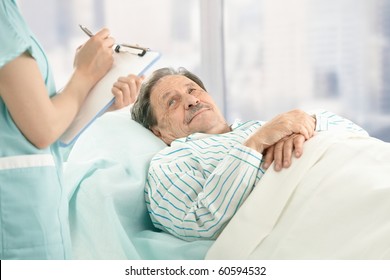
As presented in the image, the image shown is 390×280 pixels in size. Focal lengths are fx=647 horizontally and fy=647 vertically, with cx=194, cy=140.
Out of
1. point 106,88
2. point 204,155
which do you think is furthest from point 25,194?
point 204,155

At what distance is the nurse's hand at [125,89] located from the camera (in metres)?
1.47

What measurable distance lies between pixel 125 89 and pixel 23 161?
32cm

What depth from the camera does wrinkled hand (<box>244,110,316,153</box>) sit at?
1.57 meters

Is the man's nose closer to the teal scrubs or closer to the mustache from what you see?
the mustache

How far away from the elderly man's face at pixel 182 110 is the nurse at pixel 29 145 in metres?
0.58

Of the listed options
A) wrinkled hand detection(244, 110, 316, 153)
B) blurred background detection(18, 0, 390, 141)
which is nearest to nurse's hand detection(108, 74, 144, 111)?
wrinkled hand detection(244, 110, 316, 153)

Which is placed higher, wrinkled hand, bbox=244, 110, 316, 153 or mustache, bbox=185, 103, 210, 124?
wrinkled hand, bbox=244, 110, 316, 153

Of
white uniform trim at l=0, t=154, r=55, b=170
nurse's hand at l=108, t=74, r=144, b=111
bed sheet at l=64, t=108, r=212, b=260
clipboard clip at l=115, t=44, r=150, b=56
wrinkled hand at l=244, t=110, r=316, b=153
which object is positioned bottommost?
bed sheet at l=64, t=108, r=212, b=260

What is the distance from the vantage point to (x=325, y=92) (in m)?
2.92

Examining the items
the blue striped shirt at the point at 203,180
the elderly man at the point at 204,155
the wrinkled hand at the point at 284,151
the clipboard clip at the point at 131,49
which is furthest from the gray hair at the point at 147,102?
the wrinkled hand at the point at 284,151

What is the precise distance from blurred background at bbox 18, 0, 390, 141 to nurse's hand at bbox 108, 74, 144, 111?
4.37ft

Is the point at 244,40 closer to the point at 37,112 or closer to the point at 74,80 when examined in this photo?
the point at 74,80

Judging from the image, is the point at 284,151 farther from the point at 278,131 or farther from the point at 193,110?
the point at 193,110

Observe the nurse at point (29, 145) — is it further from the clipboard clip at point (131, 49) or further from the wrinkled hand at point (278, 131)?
the wrinkled hand at point (278, 131)
